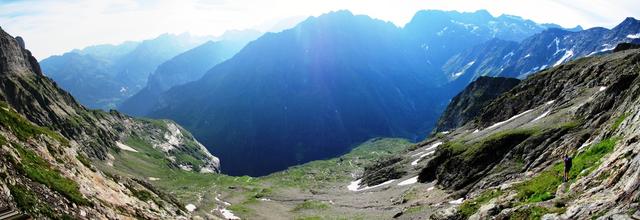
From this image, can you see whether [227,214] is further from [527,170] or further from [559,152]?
[559,152]

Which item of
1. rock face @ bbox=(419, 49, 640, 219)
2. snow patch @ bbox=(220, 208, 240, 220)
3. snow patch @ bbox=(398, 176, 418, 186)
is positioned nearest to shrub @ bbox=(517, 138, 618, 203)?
rock face @ bbox=(419, 49, 640, 219)

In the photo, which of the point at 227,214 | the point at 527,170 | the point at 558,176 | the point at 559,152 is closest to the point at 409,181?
the point at 227,214

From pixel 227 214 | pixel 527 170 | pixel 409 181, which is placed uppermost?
pixel 527 170

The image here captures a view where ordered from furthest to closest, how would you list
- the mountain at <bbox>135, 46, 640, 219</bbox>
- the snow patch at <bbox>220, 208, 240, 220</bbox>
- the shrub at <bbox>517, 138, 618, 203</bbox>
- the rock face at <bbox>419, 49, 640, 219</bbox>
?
the snow patch at <bbox>220, 208, 240, 220</bbox>
the shrub at <bbox>517, 138, 618, 203</bbox>
the mountain at <bbox>135, 46, 640, 219</bbox>
the rock face at <bbox>419, 49, 640, 219</bbox>

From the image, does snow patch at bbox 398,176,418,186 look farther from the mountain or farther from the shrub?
the shrub

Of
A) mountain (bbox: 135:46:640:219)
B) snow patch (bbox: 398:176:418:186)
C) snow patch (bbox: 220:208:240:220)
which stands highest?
mountain (bbox: 135:46:640:219)

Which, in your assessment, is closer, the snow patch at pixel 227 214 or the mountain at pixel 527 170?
the mountain at pixel 527 170

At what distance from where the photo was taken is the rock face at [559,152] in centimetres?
2864

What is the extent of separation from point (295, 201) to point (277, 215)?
2352 centimetres

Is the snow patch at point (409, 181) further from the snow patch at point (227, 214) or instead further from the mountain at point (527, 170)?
the snow patch at point (227, 214)

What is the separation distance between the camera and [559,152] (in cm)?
6341

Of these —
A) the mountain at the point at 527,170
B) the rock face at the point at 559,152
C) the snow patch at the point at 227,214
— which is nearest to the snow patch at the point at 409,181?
the mountain at the point at 527,170

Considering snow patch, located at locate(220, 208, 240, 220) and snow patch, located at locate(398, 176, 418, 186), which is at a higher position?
snow patch, located at locate(398, 176, 418, 186)

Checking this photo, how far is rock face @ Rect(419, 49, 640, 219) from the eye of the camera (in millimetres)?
28641
